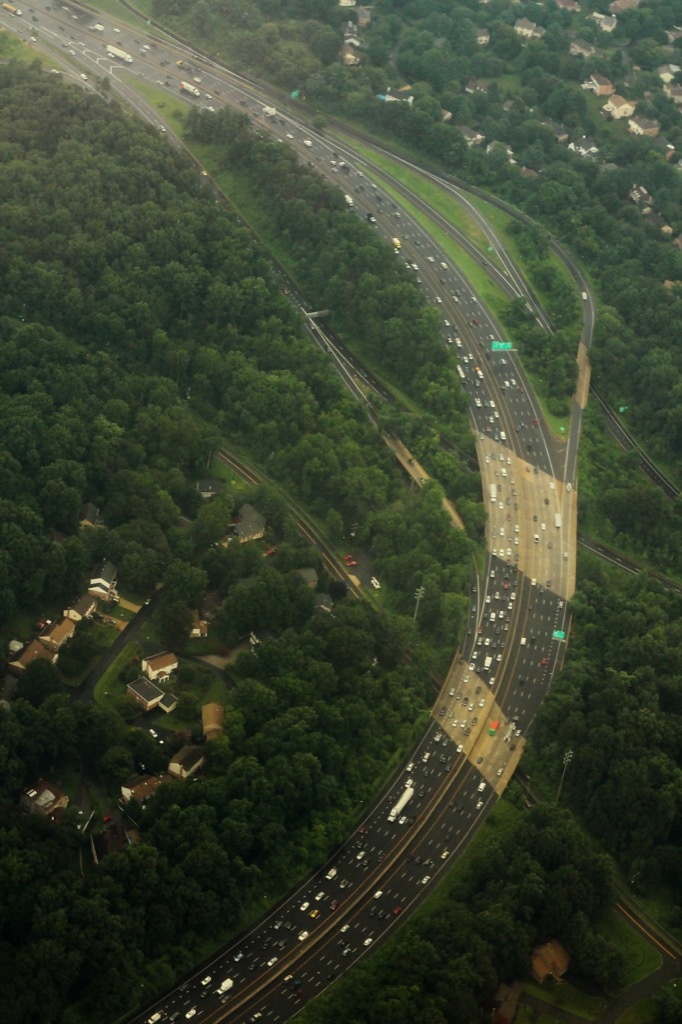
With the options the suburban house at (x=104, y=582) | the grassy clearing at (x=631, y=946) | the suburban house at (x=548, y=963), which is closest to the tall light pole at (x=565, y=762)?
the grassy clearing at (x=631, y=946)

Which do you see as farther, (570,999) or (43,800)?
(43,800)

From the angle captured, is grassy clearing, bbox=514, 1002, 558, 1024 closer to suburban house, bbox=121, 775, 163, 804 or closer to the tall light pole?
the tall light pole

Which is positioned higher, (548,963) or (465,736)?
(465,736)

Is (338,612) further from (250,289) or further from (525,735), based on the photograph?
(250,289)

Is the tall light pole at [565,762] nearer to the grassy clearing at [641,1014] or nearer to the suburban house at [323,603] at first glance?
the grassy clearing at [641,1014]

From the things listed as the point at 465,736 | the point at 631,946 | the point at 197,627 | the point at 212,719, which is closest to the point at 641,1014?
the point at 631,946

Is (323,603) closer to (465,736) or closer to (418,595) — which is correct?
(418,595)
